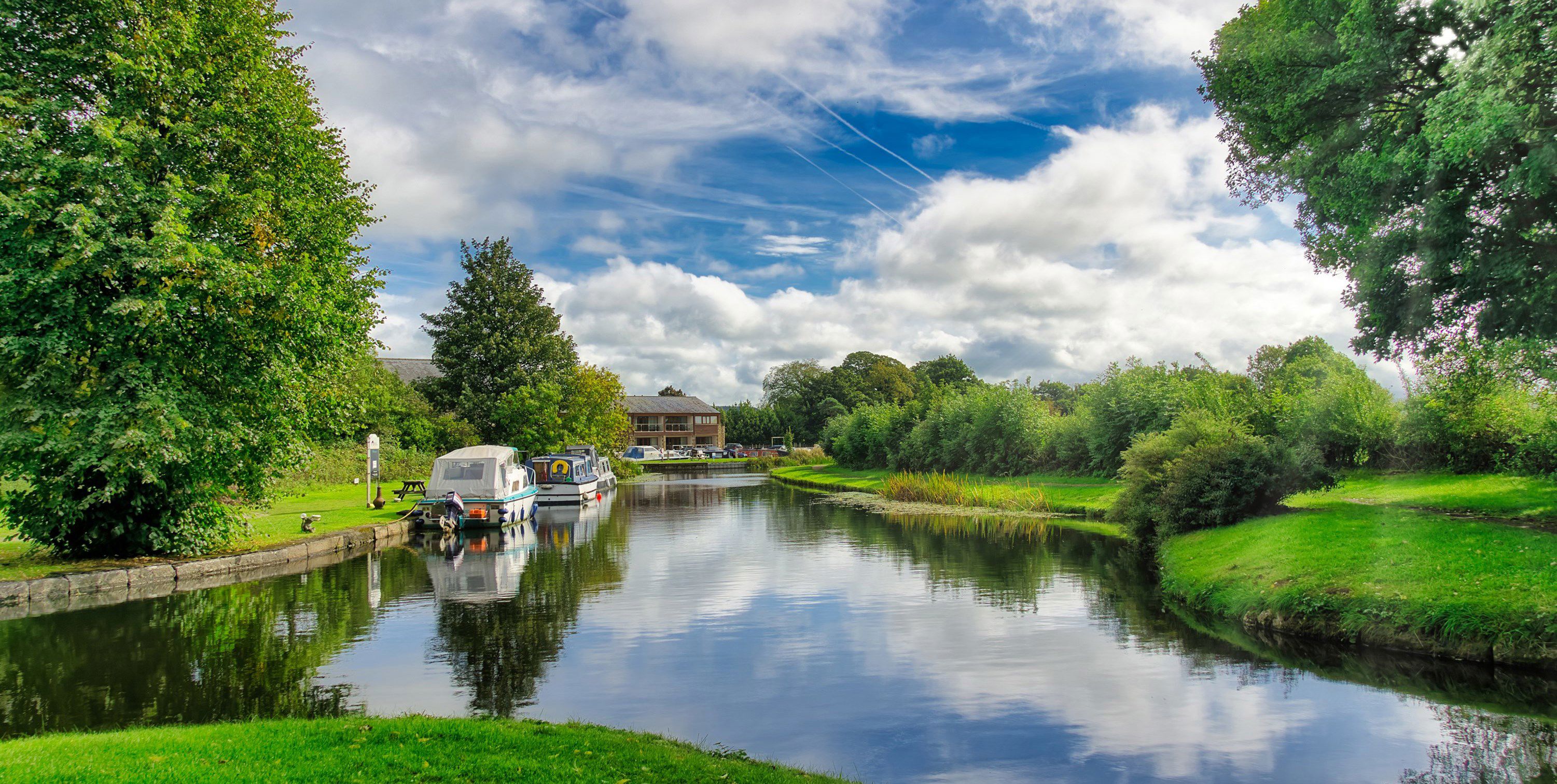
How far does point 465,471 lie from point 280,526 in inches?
246

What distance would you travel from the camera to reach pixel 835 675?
11.1 meters

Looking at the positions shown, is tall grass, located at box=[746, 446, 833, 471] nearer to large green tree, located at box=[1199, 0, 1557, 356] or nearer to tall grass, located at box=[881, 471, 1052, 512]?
tall grass, located at box=[881, 471, 1052, 512]

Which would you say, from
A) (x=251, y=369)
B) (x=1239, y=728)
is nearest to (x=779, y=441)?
(x=251, y=369)

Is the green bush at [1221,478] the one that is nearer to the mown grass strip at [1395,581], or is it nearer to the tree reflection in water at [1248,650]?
the tree reflection in water at [1248,650]

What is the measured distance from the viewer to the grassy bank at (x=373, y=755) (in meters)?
6.45

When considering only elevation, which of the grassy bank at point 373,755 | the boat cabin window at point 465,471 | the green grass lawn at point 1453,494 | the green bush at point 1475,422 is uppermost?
the green bush at point 1475,422

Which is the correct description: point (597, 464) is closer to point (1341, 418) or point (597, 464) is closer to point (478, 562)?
point (478, 562)

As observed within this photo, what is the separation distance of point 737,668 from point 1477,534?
1240 centimetres

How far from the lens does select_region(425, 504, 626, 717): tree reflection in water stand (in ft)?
34.7

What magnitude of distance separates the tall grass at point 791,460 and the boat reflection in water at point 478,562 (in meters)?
53.3

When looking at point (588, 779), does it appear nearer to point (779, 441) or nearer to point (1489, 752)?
point (1489, 752)

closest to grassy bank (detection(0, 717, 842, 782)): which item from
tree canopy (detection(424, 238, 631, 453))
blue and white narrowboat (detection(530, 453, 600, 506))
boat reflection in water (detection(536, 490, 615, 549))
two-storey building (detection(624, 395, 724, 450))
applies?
boat reflection in water (detection(536, 490, 615, 549))

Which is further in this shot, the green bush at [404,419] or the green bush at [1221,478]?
the green bush at [404,419]

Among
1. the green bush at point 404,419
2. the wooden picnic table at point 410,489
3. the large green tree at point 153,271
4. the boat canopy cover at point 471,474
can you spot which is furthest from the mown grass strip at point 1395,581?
the green bush at point 404,419
